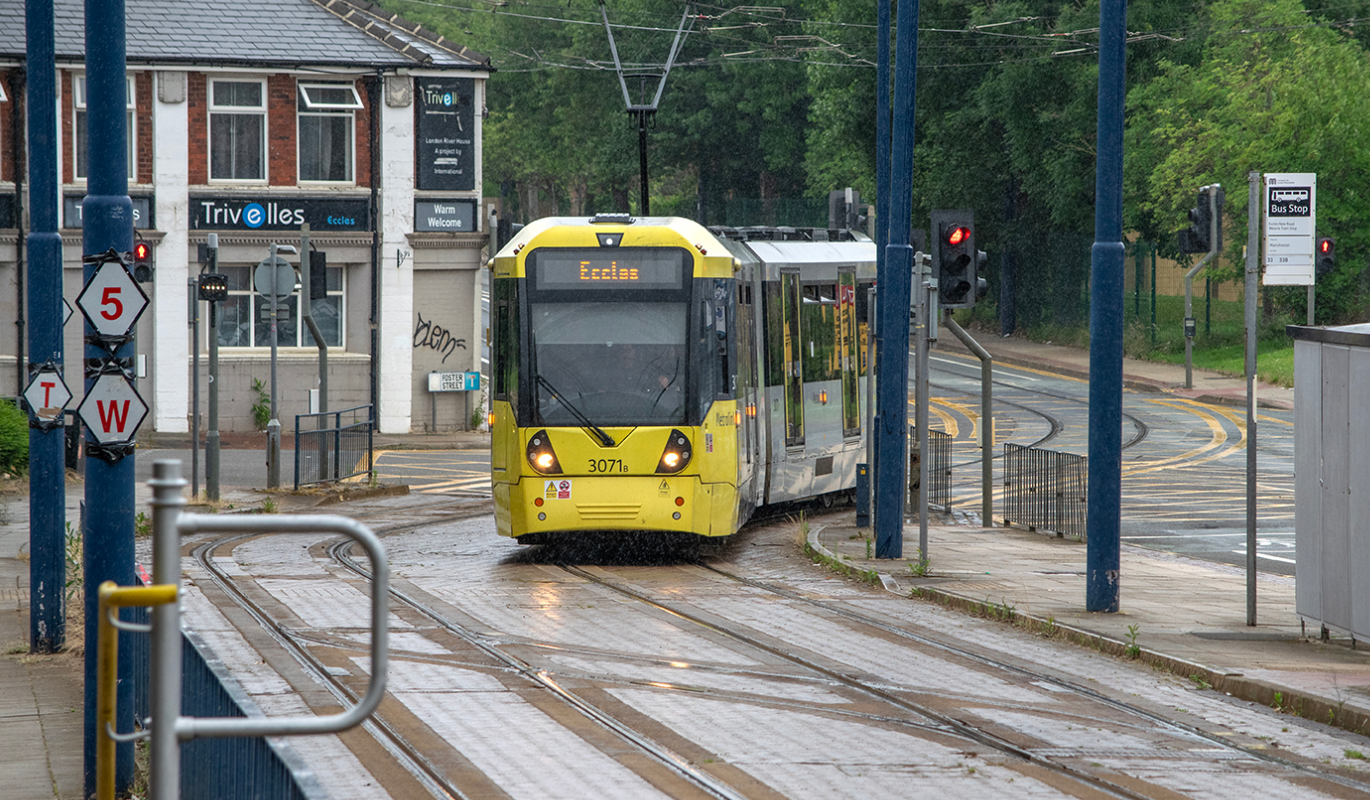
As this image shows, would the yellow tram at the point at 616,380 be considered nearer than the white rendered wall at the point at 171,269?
Yes

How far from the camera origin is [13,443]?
24.4 m

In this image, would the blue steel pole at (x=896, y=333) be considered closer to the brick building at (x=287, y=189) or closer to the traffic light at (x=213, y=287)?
the traffic light at (x=213, y=287)

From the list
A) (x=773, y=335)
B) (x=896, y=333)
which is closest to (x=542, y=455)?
(x=896, y=333)

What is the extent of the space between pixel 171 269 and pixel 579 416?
2020 cm

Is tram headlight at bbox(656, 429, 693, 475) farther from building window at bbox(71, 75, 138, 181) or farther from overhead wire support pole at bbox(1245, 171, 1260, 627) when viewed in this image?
building window at bbox(71, 75, 138, 181)

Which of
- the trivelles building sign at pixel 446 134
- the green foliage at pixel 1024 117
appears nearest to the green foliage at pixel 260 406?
the trivelles building sign at pixel 446 134

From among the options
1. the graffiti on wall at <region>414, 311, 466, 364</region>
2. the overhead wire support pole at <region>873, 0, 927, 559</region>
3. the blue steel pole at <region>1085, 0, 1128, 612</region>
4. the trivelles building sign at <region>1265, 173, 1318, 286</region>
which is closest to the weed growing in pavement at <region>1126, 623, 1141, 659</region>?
the blue steel pole at <region>1085, 0, 1128, 612</region>

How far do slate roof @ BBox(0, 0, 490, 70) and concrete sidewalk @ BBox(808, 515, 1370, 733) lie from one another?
18.2 m

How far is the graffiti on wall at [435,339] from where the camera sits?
34.7m

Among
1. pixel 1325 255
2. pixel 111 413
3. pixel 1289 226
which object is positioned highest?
pixel 1325 255

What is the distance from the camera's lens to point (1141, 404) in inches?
1443

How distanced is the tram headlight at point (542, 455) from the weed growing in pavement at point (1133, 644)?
5744 mm

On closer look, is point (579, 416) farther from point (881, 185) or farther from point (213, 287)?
point (213, 287)

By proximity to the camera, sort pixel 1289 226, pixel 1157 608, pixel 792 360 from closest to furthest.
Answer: pixel 1289 226 → pixel 1157 608 → pixel 792 360
